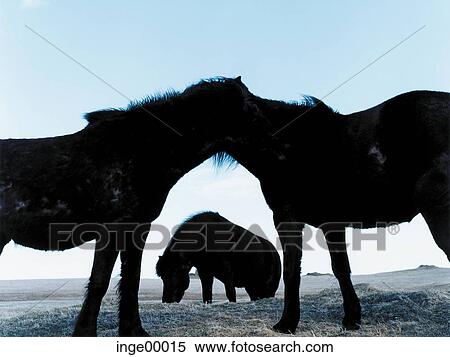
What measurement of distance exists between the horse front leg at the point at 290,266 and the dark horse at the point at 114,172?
1154mm

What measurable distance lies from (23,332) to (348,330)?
415 cm

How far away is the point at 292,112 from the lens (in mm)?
6684

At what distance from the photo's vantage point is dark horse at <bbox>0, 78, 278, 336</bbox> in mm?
5340

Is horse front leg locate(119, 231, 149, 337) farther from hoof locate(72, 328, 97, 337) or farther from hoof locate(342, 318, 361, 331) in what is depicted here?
hoof locate(342, 318, 361, 331)

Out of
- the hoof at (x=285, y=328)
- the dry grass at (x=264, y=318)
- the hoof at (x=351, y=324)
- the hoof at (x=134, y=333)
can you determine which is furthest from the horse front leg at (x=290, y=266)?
the hoof at (x=134, y=333)

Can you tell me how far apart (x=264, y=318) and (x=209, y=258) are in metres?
5.57

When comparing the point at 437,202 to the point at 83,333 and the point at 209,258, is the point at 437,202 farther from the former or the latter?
the point at 209,258

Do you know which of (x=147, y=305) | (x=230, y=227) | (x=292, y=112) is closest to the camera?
(x=292, y=112)

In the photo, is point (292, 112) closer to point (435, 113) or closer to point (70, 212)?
point (435, 113)

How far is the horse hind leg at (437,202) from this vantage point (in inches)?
204

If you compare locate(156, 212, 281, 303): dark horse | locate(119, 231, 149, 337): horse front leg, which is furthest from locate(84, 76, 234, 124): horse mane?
locate(156, 212, 281, 303): dark horse

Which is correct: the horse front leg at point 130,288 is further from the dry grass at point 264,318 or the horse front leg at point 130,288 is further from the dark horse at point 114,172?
the dry grass at point 264,318

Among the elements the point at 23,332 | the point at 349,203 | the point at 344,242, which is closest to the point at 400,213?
the point at 349,203

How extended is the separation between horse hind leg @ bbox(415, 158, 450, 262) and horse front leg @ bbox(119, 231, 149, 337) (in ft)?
9.75
